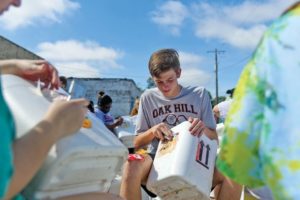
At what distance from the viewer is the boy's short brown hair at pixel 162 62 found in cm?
291

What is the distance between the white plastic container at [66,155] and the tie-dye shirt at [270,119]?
1.62ft

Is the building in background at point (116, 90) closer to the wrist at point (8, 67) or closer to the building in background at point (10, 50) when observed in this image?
the building in background at point (10, 50)

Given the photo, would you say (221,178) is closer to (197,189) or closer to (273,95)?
(197,189)

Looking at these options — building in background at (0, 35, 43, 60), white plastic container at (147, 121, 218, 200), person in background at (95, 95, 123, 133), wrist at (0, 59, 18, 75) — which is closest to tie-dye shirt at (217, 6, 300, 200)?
wrist at (0, 59, 18, 75)

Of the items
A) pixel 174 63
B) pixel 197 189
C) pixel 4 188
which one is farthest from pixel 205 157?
pixel 4 188

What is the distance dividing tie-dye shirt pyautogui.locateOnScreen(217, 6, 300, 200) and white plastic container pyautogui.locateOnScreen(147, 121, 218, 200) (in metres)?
1.15

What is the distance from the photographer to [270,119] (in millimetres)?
1025

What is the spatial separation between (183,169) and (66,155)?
1.03m

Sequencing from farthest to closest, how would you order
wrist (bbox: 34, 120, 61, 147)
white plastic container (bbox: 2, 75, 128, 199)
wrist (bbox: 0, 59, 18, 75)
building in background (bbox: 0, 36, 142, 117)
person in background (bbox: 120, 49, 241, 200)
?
1. building in background (bbox: 0, 36, 142, 117)
2. person in background (bbox: 120, 49, 241, 200)
3. wrist (bbox: 0, 59, 18, 75)
4. white plastic container (bbox: 2, 75, 128, 199)
5. wrist (bbox: 34, 120, 61, 147)

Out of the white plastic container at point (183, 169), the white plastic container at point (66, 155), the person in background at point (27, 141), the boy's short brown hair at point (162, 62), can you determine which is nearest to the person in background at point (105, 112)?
the boy's short brown hair at point (162, 62)

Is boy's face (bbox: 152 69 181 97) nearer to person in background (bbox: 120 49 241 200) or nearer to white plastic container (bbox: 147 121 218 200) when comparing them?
person in background (bbox: 120 49 241 200)

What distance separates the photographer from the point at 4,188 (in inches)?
39.6

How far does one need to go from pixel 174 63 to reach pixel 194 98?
31 cm

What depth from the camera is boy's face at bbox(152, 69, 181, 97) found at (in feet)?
9.65
